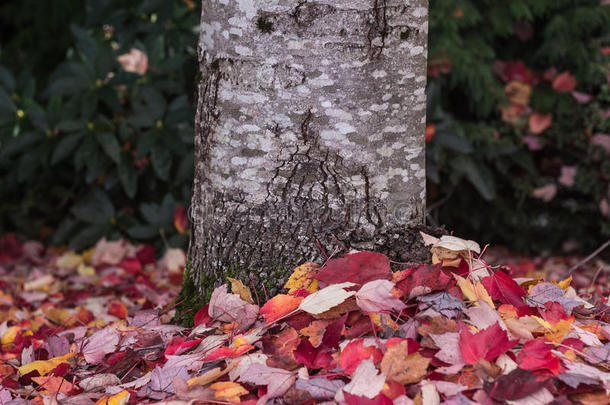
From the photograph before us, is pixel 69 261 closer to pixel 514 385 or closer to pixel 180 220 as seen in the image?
pixel 180 220

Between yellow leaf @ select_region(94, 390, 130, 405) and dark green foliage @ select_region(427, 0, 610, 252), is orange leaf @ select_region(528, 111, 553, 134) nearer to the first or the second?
dark green foliage @ select_region(427, 0, 610, 252)

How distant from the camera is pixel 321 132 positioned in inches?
64.7

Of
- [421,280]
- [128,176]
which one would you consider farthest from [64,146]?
[421,280]

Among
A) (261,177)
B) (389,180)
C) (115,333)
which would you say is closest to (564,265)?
(389,180)

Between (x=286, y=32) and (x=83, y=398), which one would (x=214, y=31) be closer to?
(x=286, y=32)

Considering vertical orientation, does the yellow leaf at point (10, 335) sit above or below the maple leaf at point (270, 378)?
below

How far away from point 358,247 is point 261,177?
336 millimetres

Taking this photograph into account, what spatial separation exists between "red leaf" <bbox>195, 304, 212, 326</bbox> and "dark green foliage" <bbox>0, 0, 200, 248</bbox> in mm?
1559

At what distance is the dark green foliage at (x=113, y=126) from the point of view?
10.5ft

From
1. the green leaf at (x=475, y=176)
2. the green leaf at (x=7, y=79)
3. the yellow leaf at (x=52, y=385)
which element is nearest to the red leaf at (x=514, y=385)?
the yellow leaf at (x=52, y=385)

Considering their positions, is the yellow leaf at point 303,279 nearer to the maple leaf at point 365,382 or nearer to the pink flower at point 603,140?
the maple leaf at point 365,382

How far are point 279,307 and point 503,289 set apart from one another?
1.91 ft

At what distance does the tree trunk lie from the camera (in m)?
1.62

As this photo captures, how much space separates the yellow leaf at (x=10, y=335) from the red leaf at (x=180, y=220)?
1173mm
